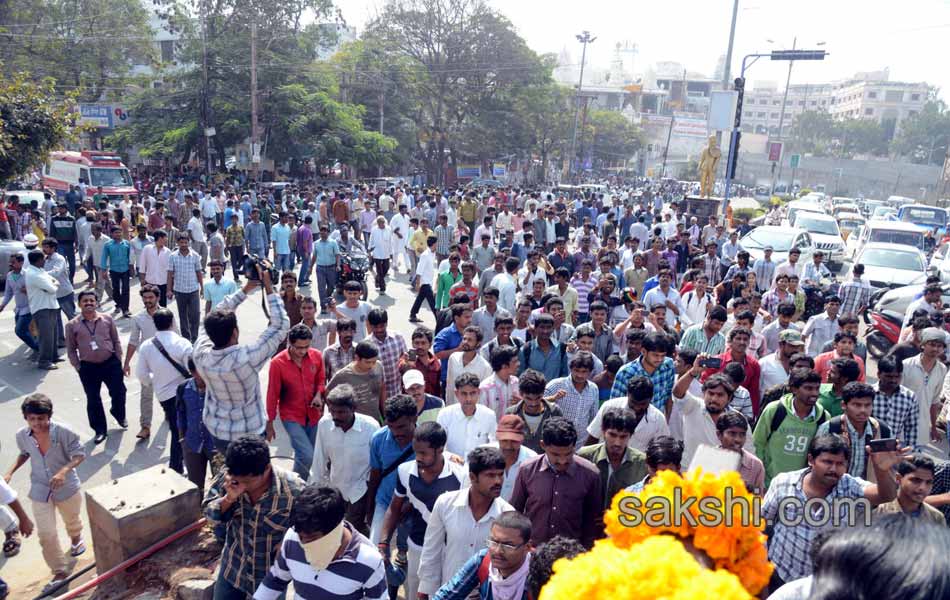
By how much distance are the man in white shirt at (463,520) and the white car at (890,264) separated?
1264cm

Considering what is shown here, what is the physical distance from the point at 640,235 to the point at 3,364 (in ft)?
39.1

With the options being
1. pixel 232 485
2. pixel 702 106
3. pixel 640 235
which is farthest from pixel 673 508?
pixel 702 106

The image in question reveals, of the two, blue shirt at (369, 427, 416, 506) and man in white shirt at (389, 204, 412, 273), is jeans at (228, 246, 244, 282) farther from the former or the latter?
blue shirt at (369, 427, 416, 506)

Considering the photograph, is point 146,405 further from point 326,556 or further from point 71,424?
point 326,556

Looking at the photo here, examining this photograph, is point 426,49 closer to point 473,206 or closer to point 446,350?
point 473,206

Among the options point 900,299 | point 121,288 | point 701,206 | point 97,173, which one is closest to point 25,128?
point 121,288

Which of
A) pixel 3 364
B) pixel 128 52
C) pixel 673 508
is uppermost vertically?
pixel 128 52

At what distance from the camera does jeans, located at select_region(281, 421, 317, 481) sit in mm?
5043

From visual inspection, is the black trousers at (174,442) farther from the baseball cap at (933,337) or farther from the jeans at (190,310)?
the baseball cap at (933,337)

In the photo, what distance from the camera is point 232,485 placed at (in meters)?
3.07

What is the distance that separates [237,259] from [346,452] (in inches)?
396

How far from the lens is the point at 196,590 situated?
3.70m

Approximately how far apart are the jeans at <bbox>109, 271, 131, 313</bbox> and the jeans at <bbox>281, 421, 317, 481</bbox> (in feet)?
22.5

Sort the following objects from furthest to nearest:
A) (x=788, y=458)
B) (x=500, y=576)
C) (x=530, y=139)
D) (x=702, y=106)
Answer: (x=702, y=106), (x=530, y=139), (x=788, y=458), (x=500, y=576)
